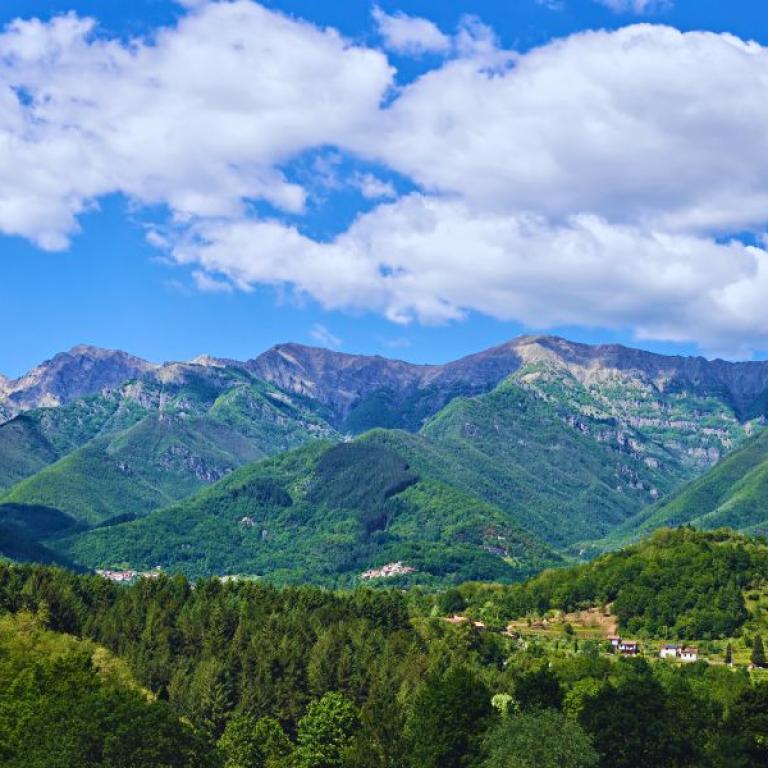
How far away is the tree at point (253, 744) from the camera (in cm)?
12044

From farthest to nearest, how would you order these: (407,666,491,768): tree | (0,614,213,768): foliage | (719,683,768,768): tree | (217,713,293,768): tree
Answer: (217,713,293,768): tree, (407,666,491,768): tree, (719,683,768,768): tree, (0,614,213,768): foliage

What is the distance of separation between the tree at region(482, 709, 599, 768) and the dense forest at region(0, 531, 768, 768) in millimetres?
193

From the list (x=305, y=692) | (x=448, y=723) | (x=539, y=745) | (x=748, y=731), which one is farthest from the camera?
(x=305, y=692)

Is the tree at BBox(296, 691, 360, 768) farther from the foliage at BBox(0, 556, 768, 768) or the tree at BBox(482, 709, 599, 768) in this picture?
the tree at BBox(482, 709, 599, 768)

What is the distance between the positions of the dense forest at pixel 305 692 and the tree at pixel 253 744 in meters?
0.24

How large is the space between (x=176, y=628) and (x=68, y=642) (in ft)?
76.2

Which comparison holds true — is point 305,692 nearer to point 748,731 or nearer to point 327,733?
point 327,733

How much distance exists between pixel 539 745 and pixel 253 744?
33.7m

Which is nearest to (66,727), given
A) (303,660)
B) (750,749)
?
(303,660)

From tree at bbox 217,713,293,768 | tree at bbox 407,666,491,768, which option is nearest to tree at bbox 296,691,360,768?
tree at bbox 217,713,293,768

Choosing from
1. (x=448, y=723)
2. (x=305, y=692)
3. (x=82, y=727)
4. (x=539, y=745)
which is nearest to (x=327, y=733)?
(x=448, y=723)

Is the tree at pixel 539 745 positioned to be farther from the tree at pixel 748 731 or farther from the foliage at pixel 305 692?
the tree at pixel 748 731

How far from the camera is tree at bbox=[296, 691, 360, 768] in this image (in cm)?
12500

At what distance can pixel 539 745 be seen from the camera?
361ft
